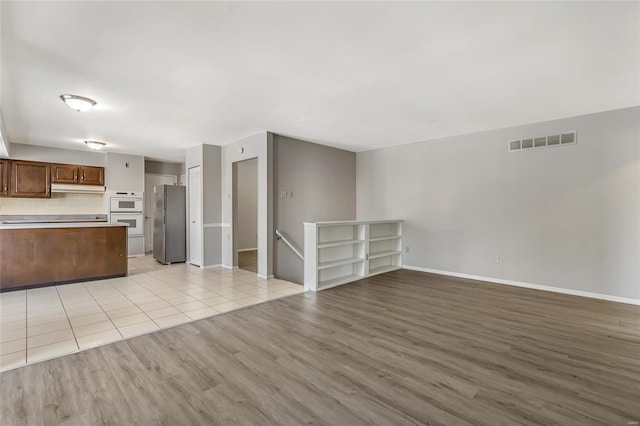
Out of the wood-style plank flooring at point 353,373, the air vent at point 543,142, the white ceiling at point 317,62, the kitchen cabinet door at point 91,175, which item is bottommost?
the wood-style plank flooring at point 353,373

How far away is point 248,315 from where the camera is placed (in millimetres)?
3529

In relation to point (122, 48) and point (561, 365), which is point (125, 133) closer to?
point (122, 48)

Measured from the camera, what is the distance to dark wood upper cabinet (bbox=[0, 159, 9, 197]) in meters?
6.16

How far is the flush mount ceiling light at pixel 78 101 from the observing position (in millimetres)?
3566

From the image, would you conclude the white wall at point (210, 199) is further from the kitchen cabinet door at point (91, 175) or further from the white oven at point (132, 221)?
the kitchen cabinet door at point (91, 175)

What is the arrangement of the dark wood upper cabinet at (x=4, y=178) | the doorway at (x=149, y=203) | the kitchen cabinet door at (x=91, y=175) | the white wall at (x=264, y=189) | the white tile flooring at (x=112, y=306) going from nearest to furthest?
the white tile flooring at (x=112, y=306)
the white wall at (x=264, y=189)
the dark wood upper cabinet at (x=4, y=178)
the kitchen cabinet door at (x=91, y=175)
the doorway at (x=149, y=203)

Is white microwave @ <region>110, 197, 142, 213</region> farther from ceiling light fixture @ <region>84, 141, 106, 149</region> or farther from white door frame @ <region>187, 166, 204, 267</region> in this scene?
white door frame @ <region>187, 166, 204, 267</region>

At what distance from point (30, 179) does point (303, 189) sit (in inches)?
231

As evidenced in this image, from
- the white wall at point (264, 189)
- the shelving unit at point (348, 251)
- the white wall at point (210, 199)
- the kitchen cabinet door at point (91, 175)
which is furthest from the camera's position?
the kitchen cabinet door at point (91, 175)

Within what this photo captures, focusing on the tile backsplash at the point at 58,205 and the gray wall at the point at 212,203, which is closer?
the gray wall at the point at 212,203

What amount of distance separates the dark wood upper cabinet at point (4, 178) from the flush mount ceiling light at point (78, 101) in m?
4.16

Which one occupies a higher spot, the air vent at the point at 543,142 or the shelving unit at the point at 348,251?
the air vent at the point at 543,142

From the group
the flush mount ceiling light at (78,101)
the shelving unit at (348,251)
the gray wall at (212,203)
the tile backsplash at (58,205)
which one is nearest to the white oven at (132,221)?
the tile backsplash at (58,205)

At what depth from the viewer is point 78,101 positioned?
11.8ft
